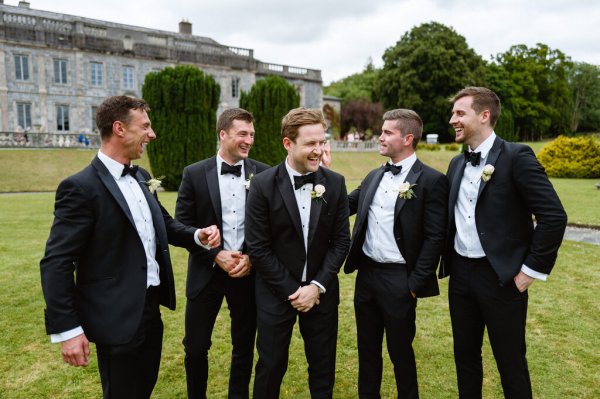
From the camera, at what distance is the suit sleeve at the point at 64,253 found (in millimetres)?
2635

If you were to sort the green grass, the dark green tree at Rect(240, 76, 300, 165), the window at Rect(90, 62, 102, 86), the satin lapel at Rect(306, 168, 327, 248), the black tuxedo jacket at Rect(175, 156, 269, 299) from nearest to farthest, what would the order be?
the satin lapel at Rect(306, 168, 327, 248), the black tuxedo jacket at Rect(175, 156, 269, 299), the green grass, the dark green tree at Rect(240, 76, 300, 165), the window at Rect(90, 62, 102, 86)

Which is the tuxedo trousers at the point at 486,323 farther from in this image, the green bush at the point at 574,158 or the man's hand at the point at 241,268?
the green bush at the point at 574,158

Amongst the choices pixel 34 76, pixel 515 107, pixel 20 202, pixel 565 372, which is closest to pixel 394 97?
pixel 515 107

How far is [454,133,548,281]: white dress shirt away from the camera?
11.8 feet

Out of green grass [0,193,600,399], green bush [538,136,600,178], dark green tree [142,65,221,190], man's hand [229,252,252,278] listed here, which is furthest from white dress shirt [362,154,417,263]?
green bush [538,136,600,178]

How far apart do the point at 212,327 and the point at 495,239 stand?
255 centimetres

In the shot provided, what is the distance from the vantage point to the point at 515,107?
183 feet

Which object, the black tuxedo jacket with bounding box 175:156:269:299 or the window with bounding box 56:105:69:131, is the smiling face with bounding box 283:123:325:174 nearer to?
the black tuxedo jacket with bounding box 175:156:269:299

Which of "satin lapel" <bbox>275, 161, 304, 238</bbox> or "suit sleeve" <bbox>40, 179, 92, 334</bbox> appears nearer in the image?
"suit sleeve" <bbox>40, 179, 92, 334</bbox>

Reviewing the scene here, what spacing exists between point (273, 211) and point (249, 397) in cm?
209

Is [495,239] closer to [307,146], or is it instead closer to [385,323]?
[385,323]

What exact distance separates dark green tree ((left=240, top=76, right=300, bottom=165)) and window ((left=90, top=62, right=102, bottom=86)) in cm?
1913

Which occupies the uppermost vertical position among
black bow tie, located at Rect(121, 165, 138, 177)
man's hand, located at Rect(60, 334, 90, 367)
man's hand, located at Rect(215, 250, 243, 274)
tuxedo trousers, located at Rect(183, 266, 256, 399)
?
black bow tie, located at Rect(121, 165, 138, 177)

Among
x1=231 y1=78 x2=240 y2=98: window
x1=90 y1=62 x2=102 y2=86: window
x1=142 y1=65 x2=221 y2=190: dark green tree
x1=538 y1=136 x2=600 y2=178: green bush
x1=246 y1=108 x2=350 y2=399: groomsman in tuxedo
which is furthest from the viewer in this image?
x1=231 y1=78 x2=240 y2=98: window
